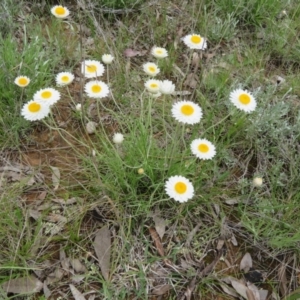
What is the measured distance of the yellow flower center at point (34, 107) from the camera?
166 cm

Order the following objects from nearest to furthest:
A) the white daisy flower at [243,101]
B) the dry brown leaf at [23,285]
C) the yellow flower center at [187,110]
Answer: the dry brown leaf at [23,285] < the yellow flower center at [187,110] < the white daisy flower at [243,101]

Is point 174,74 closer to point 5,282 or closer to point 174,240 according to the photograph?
point 174,240

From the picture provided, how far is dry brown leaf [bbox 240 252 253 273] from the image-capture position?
1.59 meters

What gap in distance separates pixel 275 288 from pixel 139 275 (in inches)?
21.0

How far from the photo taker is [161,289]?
1476 mm

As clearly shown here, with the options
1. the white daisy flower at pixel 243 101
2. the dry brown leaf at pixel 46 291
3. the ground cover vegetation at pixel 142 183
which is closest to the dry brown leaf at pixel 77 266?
the ground cover vegetation at pixel 142 183

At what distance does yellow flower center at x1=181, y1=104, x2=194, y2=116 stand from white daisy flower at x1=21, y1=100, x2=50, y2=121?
553 mm

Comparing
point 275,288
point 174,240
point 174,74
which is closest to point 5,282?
point 174,240

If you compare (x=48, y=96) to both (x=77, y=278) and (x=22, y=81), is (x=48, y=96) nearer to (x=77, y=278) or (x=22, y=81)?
(x=22, y=81)

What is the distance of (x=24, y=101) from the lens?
1.93m

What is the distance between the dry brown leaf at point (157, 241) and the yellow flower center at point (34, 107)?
0.68 meters

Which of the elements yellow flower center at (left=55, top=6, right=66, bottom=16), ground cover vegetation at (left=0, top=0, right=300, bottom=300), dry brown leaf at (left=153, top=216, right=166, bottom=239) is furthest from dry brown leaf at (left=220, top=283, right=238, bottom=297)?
yellow flower center at (left=55, top=6, right=66, bottom=16)

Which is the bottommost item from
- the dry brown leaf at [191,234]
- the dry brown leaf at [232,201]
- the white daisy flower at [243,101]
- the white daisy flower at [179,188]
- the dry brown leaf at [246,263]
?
the dry brown leaf at [246,263]

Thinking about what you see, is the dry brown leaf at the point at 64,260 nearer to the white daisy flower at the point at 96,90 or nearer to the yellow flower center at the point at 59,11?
the white daisy flower at the point at 96,90
